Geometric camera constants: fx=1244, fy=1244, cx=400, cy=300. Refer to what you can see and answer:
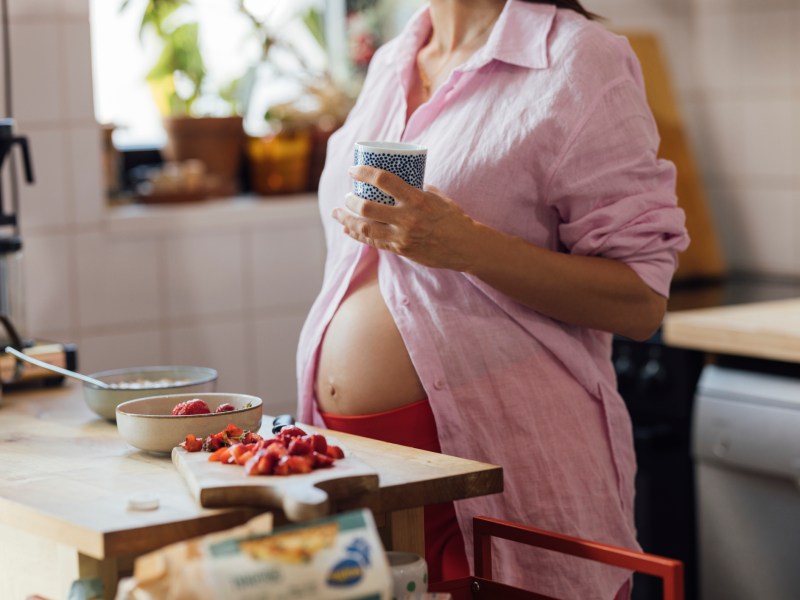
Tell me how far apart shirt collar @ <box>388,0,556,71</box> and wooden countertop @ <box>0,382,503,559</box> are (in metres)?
0.50

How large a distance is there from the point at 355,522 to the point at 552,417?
22.9 inches

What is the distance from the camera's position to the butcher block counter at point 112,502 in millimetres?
1095

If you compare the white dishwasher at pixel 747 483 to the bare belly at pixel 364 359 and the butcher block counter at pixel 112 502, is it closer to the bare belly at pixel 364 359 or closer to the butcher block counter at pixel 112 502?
the bare belly at pixel 364 359

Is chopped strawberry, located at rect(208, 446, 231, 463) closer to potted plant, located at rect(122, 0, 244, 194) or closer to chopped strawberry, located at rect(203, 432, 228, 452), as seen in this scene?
chopped strawberry, located at rect(203, 432, 228, 452)

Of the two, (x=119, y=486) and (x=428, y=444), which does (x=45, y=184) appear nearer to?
(x=428, y=444)

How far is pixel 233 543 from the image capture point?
968 mm

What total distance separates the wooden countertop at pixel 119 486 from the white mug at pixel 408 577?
0.06 meters

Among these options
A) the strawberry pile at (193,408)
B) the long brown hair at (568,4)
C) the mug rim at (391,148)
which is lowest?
the strawberry pile at (193,408)

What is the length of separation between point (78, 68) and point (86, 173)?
220mm

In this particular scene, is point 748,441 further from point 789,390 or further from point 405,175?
point 405,175

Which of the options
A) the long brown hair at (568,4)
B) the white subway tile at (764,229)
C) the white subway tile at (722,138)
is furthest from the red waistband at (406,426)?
the white subway tile at (722,138)

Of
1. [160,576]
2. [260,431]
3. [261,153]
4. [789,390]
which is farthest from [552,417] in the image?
[261,153]

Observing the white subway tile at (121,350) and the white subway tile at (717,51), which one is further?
the white subway tile at (717,51)

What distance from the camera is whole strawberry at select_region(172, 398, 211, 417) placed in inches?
53.4
